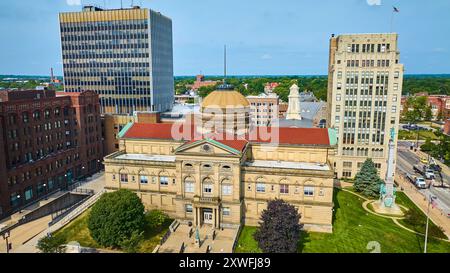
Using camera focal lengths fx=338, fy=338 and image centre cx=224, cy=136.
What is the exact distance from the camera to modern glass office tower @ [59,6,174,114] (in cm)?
11169

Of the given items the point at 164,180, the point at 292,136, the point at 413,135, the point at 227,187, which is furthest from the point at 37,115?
the point at 413,135

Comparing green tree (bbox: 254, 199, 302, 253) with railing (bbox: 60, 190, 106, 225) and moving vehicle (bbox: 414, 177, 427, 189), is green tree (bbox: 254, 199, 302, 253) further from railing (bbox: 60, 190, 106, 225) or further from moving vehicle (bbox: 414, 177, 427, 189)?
moving vehicle (bbox: 414, 177, 427, 189)

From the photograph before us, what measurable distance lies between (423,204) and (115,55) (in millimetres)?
99020

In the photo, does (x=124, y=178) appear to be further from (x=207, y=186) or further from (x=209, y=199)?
(x=209, y=199)

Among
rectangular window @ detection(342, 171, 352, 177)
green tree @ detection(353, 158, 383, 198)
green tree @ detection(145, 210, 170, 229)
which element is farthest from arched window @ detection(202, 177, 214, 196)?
rectangular window @ detection(342, 171, 352, 177)

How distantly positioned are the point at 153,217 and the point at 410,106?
182699 millimetres

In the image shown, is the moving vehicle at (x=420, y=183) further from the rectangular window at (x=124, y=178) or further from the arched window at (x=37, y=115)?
the arched window at (x=37, y=115)

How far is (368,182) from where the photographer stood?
257 ft

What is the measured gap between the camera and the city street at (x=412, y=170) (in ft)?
244

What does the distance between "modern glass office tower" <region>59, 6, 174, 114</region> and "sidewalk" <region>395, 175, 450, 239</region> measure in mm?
80588

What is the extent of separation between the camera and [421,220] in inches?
2446

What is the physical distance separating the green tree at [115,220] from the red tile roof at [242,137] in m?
16.1
